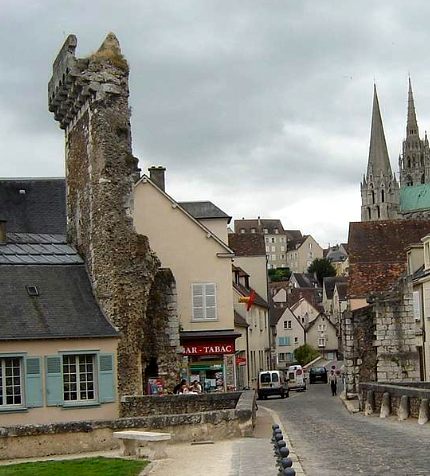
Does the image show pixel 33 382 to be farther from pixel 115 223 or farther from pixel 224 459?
pixel 224 459

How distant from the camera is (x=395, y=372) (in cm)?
3488

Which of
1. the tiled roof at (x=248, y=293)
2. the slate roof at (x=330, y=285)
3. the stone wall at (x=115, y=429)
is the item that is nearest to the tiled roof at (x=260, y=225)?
the slate roof at (x=330, y=285)

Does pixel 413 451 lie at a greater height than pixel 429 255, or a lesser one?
lesser

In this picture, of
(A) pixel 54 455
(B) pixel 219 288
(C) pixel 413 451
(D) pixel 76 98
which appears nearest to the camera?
(C) pixel 413 451

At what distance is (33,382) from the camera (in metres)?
24.6

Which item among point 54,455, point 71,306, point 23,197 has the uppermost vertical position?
point 23,197

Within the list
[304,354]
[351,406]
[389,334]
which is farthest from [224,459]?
[304,354]

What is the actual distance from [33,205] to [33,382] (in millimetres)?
12442

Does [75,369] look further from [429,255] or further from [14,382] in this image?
[429,255]

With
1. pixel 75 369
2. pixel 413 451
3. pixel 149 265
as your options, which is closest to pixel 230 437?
pixel 413 451

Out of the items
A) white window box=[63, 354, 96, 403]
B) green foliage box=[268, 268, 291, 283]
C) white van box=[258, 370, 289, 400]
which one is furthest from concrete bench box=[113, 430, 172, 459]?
green foliage box=[268, 268, 291, 283]

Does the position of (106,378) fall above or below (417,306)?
below

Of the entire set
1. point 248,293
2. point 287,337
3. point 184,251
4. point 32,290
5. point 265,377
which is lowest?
point 265,377

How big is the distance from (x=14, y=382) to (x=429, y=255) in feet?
61.7
